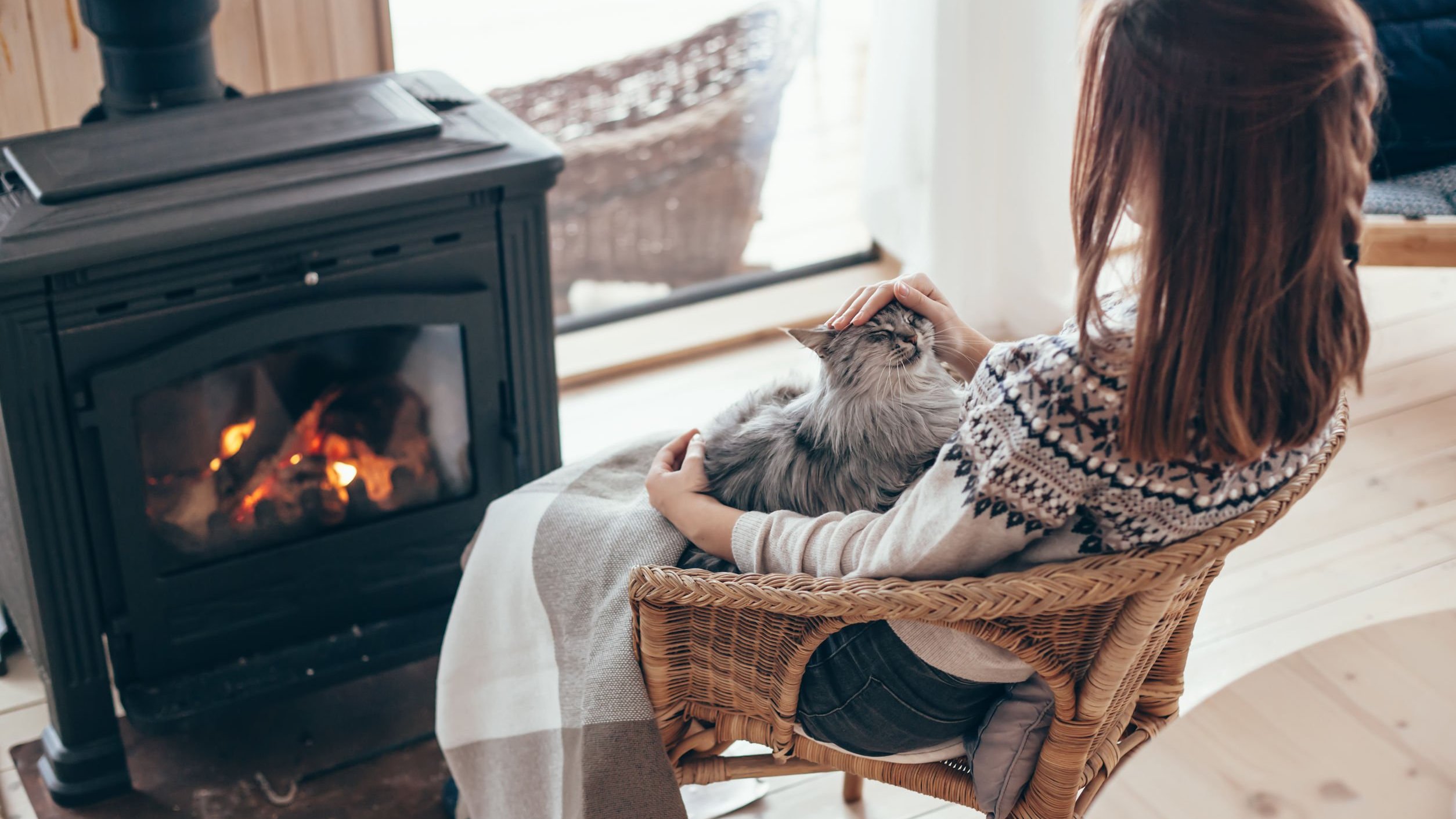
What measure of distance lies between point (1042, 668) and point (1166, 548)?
172 millimetres

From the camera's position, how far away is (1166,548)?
108 centimetres

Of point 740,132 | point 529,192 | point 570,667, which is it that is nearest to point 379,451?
point 529,192

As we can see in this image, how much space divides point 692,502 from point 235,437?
0.75m

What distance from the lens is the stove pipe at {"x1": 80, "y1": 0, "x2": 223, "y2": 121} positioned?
175cm

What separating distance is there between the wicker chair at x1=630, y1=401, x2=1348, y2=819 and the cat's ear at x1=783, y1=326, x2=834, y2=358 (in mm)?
272

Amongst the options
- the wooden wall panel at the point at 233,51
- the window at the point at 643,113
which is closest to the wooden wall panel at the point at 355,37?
the wooden wall panel at the point at 233,51

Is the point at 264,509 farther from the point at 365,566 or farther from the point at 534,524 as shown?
the point at 534,524

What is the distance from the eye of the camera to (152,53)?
181cm

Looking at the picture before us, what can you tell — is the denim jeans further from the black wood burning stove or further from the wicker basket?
the wicker basket

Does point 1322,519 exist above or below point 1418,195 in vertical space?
below

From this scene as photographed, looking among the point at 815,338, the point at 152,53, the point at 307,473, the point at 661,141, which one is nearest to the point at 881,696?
the point at 815,338

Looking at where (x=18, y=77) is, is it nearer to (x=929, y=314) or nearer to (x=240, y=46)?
(x=240, y=46)

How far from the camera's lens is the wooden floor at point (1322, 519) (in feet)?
6.47

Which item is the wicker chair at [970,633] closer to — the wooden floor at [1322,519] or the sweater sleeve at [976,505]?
the sweater sleeve at [976,505]
